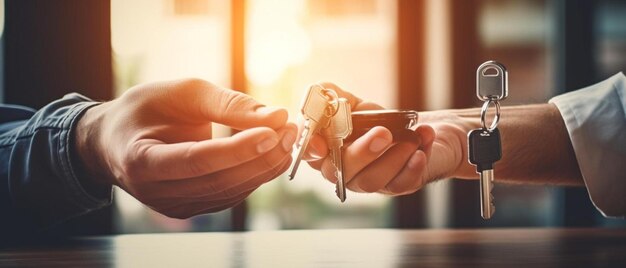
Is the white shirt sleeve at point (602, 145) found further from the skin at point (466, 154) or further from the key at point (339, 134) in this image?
the key at point (339, 134)

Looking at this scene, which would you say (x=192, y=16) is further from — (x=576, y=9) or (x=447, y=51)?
(x=576, y=9)

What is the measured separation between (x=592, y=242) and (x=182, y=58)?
2.60 metres

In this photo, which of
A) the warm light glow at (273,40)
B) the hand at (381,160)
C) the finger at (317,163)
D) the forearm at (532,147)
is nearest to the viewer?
the hand at (381,160)

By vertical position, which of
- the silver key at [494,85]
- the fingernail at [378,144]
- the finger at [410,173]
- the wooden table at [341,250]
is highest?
the silver key at [494,85]

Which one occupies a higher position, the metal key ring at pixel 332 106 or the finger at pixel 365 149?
the metal key ring at pixel 332 106

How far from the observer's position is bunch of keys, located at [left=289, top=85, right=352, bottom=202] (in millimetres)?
912

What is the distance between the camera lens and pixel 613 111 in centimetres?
126

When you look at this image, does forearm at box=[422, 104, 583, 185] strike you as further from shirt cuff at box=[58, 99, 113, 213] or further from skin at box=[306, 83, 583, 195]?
shirt cuff at box=[58, 99, 113, 213]

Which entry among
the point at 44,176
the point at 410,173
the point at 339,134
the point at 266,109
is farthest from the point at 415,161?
the point at 44,176

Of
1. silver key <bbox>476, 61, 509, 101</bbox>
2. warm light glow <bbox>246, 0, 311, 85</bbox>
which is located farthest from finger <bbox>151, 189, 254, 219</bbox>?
warm light glow <bbox>246, 0, 311, 85</bbox>

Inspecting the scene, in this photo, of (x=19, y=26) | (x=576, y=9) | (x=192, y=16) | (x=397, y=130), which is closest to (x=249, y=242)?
(x=397, y=130)

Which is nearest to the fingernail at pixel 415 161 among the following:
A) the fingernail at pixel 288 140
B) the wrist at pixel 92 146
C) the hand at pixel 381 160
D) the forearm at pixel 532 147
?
the hand at pixel 381 160

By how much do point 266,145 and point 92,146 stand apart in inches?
13.8

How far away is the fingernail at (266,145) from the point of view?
831 millimetres
